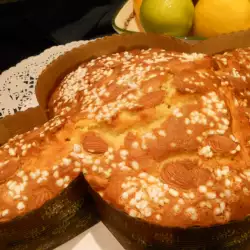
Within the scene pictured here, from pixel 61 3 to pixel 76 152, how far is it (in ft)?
4.61

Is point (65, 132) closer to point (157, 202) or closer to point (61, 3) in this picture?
point (157, 202)

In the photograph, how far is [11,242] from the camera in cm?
70

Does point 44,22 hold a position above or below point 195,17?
below

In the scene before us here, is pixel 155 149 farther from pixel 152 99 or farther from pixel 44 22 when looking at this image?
pixel 44 22

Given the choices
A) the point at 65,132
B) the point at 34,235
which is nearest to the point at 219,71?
the point at 65,132

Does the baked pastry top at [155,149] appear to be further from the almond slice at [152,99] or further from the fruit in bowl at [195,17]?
the fruit in bowl at [195,17]

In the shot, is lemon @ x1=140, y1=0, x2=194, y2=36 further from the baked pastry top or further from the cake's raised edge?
the baked pastry top

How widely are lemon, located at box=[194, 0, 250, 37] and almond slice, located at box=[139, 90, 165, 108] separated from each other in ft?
1.82

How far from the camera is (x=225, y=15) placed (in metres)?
1.17

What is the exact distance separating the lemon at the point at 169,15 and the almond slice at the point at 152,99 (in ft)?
1.84

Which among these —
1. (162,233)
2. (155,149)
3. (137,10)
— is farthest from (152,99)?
(137,10)

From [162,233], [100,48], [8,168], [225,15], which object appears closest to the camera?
[162,233]

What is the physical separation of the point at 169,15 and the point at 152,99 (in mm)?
579

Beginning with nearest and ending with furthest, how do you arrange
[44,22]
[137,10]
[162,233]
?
1. [162,233]
2. [137,10]
3. [44,22]
